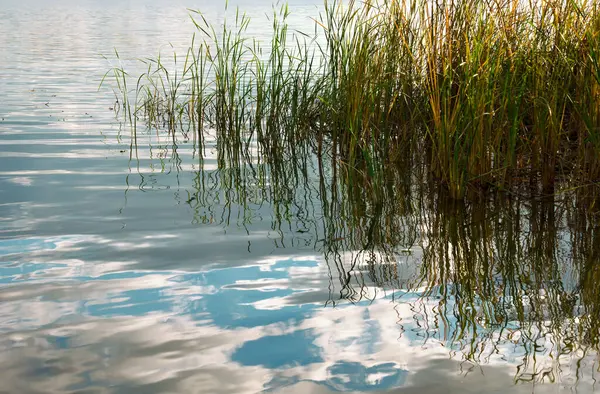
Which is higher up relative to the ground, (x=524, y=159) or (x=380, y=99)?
(x=380, y=99)

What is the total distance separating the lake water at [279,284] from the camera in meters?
2.64

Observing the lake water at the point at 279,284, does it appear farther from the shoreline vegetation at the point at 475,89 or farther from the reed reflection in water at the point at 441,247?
Result: the shoreline vegetation at the point at 475,89

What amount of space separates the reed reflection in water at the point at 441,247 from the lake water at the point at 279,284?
1 centimetres

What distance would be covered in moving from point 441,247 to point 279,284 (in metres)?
0.92

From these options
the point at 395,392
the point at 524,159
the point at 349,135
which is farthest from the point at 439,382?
the point at 349,135

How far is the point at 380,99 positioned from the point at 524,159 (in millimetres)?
961

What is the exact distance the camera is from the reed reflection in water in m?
2.86

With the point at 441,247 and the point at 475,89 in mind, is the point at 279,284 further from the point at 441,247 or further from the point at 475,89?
the point at 475,89

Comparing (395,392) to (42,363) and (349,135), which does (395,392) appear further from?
(349,135)

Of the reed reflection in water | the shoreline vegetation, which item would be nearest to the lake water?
the reed reflection in water

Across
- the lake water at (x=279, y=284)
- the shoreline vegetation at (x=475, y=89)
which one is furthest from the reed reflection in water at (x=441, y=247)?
the shoreline vegetation at (x=475, y=89)

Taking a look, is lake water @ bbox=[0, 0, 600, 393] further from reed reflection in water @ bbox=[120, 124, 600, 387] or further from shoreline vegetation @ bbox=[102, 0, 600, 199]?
shoreline vegetation @ bbox=[102, 0, 600, 199]

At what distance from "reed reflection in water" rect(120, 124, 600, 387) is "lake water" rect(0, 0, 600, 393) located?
1 cm

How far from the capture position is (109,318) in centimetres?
308
